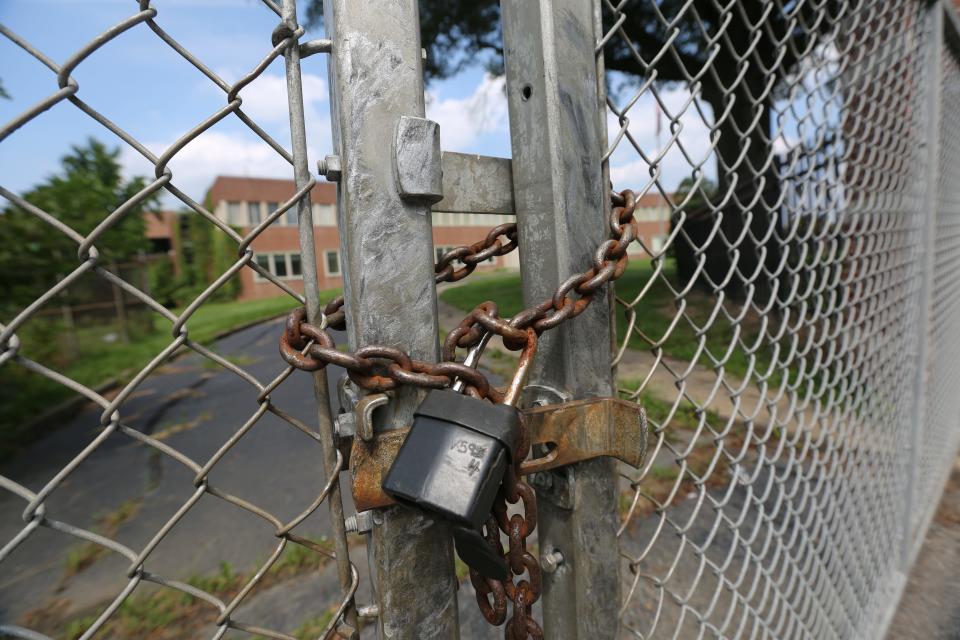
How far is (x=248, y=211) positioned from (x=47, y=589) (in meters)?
25.8

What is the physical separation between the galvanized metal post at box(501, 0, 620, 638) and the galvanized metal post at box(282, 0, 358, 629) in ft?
0.94

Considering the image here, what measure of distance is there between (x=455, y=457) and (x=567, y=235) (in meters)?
0.34

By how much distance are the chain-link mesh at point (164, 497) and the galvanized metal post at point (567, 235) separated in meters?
0.30

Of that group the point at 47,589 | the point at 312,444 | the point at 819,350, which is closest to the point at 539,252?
the point at 819,350

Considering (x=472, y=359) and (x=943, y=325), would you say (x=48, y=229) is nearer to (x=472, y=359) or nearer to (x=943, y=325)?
(x=472, y=359)

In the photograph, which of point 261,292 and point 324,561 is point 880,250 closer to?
point 324,561

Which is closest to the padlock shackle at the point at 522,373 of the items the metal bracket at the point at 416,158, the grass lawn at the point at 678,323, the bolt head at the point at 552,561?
the metal bracket at the point at 416,158

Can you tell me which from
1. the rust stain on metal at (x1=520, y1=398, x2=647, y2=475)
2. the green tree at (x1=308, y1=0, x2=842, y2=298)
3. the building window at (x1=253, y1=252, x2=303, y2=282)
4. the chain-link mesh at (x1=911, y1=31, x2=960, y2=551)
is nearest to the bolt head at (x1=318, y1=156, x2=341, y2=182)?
the building window at (x1=253, y1=252, x2=303, y2=282)

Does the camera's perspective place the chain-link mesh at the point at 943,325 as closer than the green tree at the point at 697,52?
Yes

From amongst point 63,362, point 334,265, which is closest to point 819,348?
point 334,265

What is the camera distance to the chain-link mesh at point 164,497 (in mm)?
478

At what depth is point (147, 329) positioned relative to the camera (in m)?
10.7

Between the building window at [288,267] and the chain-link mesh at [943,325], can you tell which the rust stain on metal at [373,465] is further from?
the chain-link mesh at [943,325]

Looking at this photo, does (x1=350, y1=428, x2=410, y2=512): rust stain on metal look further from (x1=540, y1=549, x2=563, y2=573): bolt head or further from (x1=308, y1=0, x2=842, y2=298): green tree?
(x1=308, y1=0, x2=842, y2=298): green tree
